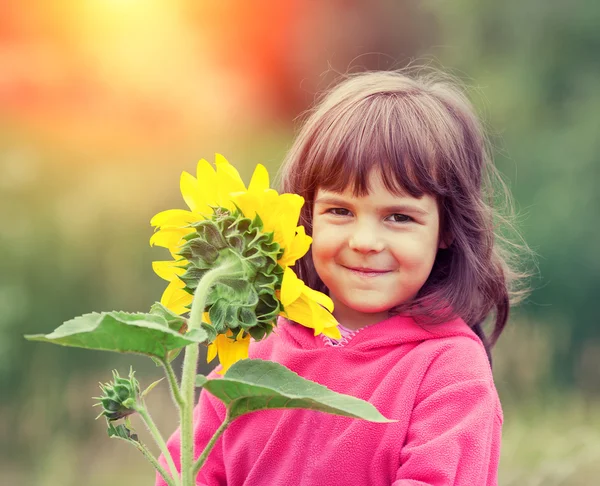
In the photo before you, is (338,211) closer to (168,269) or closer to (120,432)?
(168,269)

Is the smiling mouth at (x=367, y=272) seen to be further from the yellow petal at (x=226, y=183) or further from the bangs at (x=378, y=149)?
the yellow petal at (x=226, y=183)

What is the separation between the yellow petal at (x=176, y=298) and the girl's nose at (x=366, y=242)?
0.27m

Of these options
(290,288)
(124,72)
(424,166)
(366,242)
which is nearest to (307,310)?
(290,288)

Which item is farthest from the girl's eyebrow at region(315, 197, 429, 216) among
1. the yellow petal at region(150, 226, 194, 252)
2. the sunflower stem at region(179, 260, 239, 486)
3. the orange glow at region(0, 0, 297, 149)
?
the orange glow at region(0, 0, 297, 149)

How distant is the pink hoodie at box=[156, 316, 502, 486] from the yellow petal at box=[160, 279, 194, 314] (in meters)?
0.26

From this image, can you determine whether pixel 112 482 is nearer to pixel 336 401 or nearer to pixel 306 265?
pixel 306 265

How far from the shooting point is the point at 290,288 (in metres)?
0.88

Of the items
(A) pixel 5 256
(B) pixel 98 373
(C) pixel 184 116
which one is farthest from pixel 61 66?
(B) pixel 98 373

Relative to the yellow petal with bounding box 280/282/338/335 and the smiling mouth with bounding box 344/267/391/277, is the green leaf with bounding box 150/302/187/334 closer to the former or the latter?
the yellow petal with bounding box 280/282/338/335

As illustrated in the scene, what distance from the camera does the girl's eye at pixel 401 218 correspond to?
1.23 m

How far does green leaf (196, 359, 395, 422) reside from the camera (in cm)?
78

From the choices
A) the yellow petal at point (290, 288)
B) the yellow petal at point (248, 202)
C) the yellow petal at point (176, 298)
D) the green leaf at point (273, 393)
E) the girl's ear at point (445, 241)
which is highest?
the yellow petal at point (248, 202)

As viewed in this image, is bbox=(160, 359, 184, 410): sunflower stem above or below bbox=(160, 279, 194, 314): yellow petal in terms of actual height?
below

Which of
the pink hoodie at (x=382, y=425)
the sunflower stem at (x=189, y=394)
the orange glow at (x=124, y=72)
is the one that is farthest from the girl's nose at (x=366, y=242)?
the orange glow at (x=124, y=72)
